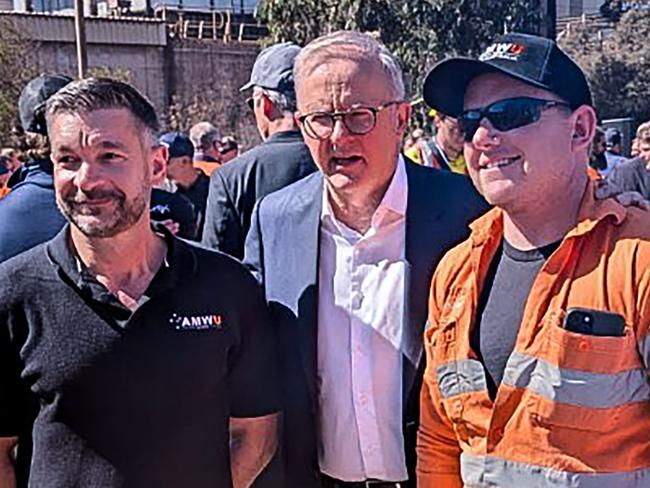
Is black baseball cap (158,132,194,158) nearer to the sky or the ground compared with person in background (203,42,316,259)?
nearer to the ground

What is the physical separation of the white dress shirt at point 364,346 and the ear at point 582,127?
23.5 inches

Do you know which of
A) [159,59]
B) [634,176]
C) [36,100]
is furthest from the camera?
[159,59]

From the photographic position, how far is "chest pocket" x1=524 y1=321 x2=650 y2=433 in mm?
2070

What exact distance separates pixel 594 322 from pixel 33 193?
195 cm

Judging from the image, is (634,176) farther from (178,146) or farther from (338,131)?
(338,131)

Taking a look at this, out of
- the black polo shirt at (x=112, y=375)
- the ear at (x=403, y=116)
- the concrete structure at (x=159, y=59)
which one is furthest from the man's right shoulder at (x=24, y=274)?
the concrete structure at (x=159, y=59)

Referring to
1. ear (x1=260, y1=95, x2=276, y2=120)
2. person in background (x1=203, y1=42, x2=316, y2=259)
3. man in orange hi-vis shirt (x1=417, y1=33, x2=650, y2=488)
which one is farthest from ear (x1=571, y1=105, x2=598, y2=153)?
ear (x1=260, y1=95, x2=276, y2=120)

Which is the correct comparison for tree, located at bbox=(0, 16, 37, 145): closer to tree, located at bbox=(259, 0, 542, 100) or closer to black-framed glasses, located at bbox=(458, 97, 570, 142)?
tree, located at bbox=(259, 0, 542, 100)

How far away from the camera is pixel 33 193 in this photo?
10.6 feet

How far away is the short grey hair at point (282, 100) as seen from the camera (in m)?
4.08

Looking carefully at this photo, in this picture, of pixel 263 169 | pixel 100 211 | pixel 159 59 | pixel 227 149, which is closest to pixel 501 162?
pixel 100 211

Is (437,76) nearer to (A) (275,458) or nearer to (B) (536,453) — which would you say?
(B) (536,453)

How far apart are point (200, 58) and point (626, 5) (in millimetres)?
14994

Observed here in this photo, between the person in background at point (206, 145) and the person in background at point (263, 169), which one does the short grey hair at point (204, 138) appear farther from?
the person in background at point (263, 169)
